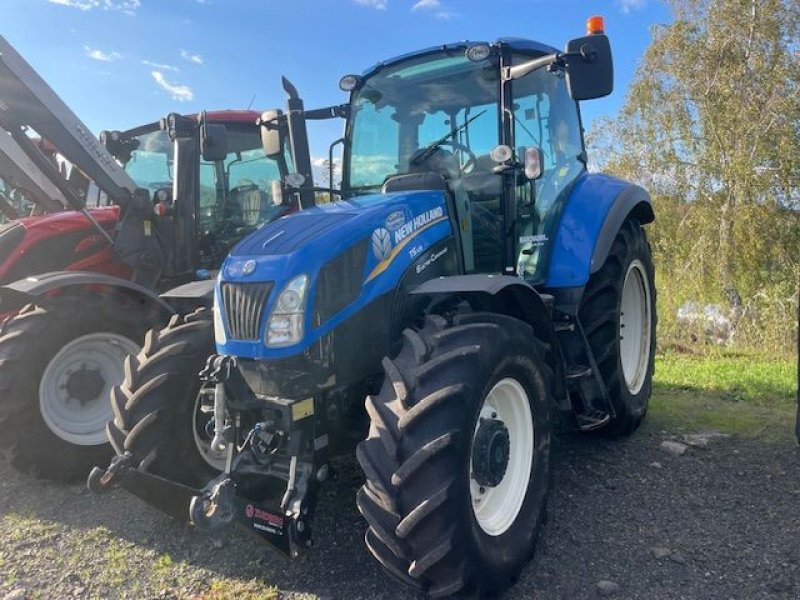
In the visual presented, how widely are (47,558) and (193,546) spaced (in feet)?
2.30

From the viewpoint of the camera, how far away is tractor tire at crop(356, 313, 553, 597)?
231cm

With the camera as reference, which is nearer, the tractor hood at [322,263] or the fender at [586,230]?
the tractor hood at [322,263]

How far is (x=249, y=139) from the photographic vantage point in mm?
6098

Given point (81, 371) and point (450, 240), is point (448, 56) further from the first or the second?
point (81, 371)

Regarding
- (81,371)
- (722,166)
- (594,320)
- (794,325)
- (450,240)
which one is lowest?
(794,325)

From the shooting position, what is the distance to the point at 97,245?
5.30 metres

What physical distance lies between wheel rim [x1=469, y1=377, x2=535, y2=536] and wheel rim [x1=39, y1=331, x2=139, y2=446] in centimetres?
270

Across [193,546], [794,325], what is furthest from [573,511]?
[794,325]

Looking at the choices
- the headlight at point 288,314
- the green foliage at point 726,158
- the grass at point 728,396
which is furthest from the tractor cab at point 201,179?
the green foliage at point 726,158

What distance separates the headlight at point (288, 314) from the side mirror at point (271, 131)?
1.60m

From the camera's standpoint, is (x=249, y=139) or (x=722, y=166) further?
(x=722, y=166)

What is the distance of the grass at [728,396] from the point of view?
480 centimetres

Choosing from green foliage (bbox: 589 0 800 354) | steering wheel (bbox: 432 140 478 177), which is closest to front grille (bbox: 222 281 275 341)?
steering wheel (bbox: 432 140 478 177)

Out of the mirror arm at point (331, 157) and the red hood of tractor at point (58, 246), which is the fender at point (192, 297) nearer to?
the mirror arm at point (331, 157)
